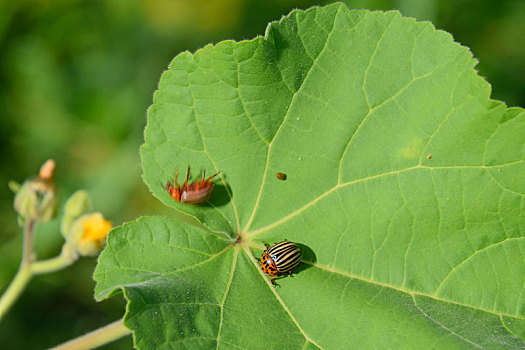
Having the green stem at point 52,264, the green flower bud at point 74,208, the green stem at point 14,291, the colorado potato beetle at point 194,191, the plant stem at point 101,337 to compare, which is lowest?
the plant stem at point 101,337

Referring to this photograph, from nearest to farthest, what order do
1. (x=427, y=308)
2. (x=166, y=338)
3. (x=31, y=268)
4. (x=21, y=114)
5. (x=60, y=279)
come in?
(x=166, y=338) → (x=427, y=308) → (x=31, y=268) → (x=60, y=279) → (x=21, y=114)

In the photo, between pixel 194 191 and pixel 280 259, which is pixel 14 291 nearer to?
pixel 194 191

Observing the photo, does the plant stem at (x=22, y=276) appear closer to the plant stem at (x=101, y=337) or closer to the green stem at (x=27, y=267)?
the green stem at (x=27, y=267)

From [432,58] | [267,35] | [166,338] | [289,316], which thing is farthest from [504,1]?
[166,338]

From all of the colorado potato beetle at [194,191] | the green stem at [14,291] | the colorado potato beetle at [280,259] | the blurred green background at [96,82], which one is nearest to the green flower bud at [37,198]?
the green stem at [14,291]

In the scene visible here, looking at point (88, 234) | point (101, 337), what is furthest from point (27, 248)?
point (101, 337)

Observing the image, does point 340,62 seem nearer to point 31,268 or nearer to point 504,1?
point 31,268
